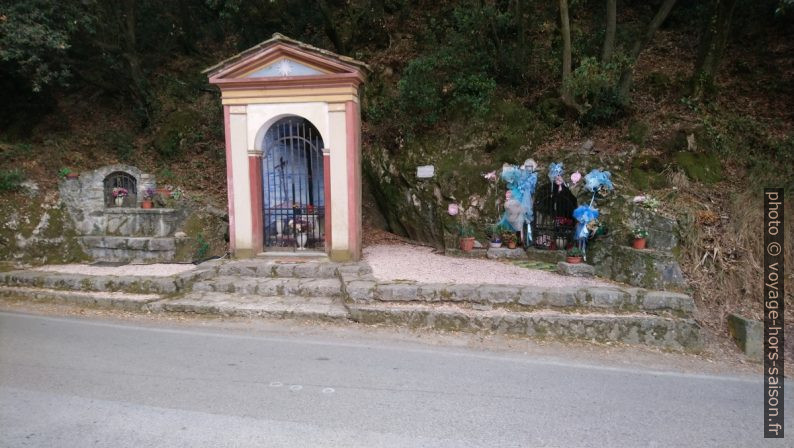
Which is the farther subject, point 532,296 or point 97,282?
point 97,282

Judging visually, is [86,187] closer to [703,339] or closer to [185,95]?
[185,95]

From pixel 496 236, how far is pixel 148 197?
7928 millimetres

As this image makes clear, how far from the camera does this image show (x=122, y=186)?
10859 millimetres

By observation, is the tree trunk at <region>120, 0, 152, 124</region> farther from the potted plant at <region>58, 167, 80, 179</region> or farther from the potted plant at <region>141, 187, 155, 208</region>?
the potted plant at <region>141, 187, 155, 208</region>

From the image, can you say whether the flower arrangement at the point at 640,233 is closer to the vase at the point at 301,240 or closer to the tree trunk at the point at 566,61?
the tree trunk at the point at 566,61

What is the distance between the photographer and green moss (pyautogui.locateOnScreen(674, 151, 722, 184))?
29.0 feet

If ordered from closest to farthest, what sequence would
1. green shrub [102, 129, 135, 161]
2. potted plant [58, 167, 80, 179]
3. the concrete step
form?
the concrete step, potted plant [58, 167, 80, 179], green shrub [102, 129, 135, 161]

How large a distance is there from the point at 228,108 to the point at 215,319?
4369mm

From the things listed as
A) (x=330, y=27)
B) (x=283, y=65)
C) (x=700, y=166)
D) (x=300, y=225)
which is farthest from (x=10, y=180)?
(x=700, y=166)

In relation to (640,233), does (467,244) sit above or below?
below

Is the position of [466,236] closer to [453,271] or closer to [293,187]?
[453,271]

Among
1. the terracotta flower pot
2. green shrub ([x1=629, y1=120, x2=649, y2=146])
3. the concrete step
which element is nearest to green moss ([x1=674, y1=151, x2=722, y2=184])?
green shrub ([x1=629, y1=120, x2=649, y2=146])

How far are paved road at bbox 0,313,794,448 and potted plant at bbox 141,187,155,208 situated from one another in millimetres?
4830

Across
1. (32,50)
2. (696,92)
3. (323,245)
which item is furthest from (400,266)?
(32,50)
